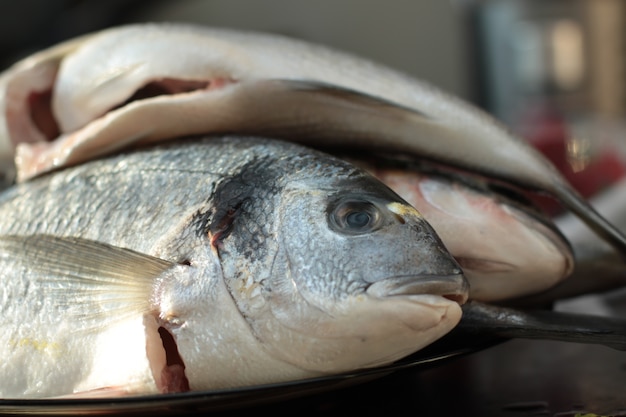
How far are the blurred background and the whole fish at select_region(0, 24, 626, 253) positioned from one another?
3702 mm

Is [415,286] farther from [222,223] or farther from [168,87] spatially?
[168,87]

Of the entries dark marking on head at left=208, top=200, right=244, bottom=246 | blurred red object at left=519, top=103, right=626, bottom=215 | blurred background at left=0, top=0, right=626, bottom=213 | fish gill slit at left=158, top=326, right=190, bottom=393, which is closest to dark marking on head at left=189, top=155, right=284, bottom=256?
dark marking on head at left=208, top=200, right=244, bottom=246

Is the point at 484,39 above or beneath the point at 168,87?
above

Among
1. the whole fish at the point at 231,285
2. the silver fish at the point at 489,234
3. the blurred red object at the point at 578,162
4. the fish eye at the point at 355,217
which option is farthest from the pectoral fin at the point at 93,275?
the blurred red object at the point at 578,162

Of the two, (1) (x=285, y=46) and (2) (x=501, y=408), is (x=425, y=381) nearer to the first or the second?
(2) (x=501, y=408)

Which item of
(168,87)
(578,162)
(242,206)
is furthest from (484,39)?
(242,206)

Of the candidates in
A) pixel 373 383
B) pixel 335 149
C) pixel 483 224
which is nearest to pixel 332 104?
pixel 335 149

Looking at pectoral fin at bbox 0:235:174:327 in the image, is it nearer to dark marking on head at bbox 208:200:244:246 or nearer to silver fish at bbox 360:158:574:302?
dark marking on head at bbox 208:200:244:246

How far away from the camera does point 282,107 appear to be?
0.88 metres

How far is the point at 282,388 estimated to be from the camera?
0.59 meters

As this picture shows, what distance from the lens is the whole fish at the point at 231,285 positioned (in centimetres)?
62

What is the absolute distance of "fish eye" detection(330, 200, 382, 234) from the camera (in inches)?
25.9

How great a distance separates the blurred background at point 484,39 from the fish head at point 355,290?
398 centimetres

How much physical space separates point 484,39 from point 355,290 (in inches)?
175
